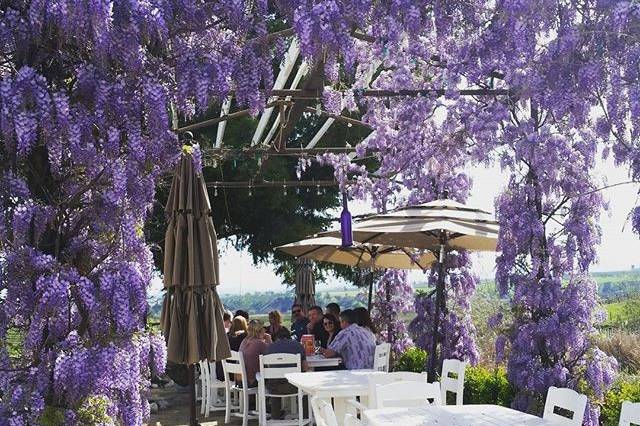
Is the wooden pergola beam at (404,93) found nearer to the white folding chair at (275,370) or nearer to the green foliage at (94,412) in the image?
the white folding chair at (275,370)

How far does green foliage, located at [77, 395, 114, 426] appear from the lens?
3.98 m

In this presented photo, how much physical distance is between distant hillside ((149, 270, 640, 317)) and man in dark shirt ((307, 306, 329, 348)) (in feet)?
4.62

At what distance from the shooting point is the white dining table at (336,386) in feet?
18.6

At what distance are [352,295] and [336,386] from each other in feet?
24.8

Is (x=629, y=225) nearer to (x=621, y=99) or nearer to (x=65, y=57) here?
(x=621, y=99)

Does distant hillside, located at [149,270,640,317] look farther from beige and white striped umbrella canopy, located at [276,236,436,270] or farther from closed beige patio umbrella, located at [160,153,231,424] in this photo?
beige and white striped umbrella canopy, located at [276,236,436,270]

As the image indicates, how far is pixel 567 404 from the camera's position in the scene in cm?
420

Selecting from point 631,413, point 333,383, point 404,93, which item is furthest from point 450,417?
point 404,93

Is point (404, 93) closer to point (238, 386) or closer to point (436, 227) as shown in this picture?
point (436, 227)

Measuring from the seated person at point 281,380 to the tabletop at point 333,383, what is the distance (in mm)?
839

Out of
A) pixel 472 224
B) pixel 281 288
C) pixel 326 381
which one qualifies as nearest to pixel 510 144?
pixel 472 224

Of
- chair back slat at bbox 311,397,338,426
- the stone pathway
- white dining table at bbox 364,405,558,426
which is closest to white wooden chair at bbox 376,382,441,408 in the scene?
white dining table at bbox 364,405,558,426

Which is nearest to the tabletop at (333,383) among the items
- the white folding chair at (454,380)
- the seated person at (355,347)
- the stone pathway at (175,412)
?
the white folding chair at (454,380)

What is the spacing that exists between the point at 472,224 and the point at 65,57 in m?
3.71
